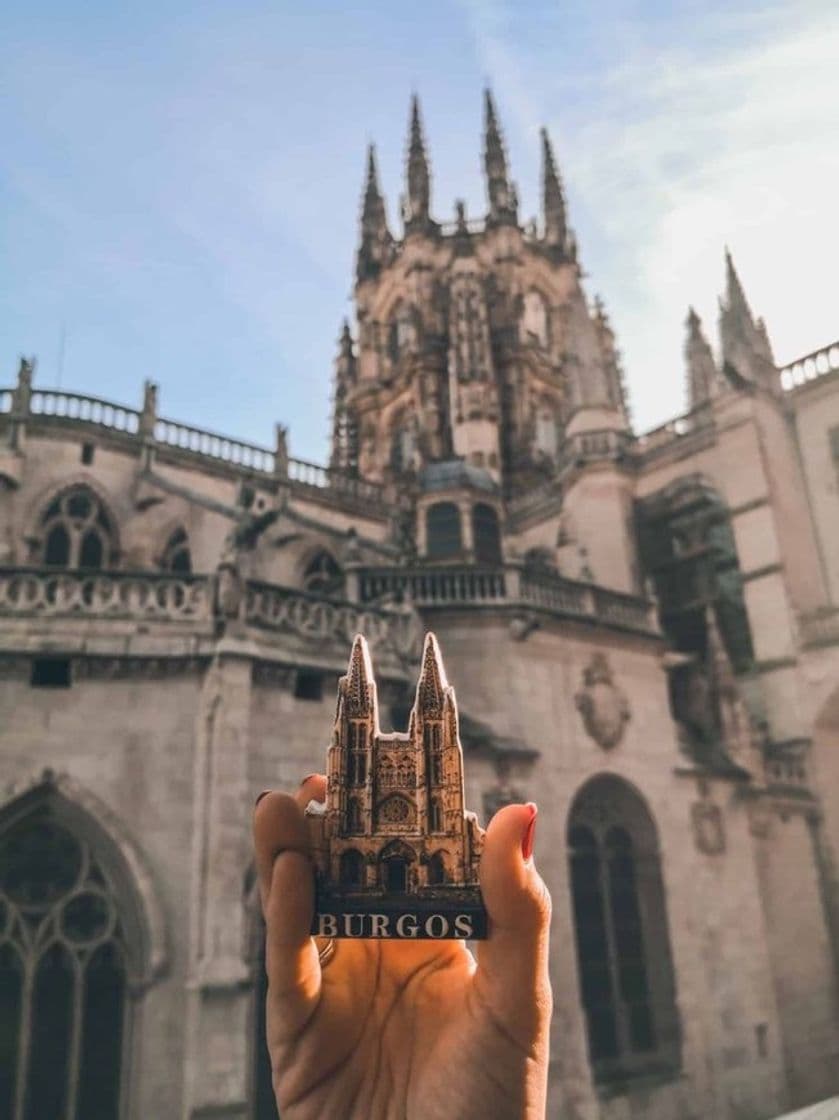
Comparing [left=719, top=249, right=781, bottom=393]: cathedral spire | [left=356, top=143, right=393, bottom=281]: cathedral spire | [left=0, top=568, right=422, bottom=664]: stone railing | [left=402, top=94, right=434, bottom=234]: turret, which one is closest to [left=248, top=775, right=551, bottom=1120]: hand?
[left=0, top=568, right=422, bottom=664]: stone railing

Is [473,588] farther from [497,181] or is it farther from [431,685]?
[497,181]

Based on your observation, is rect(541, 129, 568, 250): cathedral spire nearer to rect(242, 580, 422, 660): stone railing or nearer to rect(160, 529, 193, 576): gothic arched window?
rect(160, 529, 193, 576): gothic arched window

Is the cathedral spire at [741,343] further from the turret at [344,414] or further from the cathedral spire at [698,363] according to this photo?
the turret at [344,414]

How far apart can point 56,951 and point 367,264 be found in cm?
3860

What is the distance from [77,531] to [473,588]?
10.7m

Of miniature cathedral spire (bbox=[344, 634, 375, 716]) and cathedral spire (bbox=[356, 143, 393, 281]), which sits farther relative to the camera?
cathedral spire (bbox=[356, 143, 393, 281])

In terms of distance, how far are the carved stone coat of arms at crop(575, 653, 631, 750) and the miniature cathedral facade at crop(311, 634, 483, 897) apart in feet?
41.1

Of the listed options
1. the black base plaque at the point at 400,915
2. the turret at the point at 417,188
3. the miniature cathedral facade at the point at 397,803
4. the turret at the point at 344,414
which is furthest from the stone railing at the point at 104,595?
the turret at the point at 417,188

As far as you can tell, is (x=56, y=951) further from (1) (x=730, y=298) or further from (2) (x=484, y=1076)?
(1) (x=730, y=298)

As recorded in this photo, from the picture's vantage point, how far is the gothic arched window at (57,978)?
9195mm

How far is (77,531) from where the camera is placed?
20.7 meters

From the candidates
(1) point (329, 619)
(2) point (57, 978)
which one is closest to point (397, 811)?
(2) point (57, 978)

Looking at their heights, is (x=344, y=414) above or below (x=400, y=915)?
above

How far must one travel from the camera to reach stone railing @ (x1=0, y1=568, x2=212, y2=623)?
413 inches
